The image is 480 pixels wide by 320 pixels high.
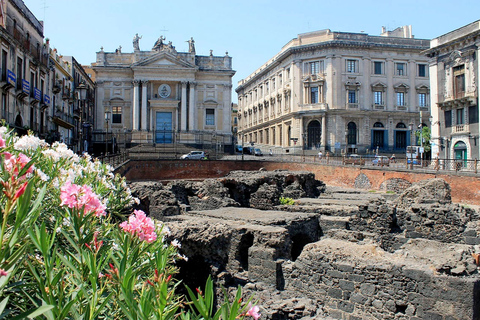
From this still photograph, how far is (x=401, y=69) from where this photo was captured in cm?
5053

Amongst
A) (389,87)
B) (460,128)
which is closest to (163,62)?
(389,87)

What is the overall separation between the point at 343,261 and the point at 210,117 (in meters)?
41.4

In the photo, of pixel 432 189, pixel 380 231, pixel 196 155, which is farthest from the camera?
pixel 196 155

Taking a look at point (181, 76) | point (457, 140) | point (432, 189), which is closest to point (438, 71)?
point (457, 140)

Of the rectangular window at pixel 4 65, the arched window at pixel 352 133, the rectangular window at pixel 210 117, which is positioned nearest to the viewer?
the rectangular window at pixel 4 65

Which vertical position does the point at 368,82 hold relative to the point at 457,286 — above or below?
above

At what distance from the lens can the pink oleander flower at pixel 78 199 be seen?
3556mm

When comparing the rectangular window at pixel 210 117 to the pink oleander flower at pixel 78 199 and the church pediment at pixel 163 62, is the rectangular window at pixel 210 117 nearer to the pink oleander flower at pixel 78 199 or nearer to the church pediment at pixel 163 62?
the church pediment at pixel 163 62

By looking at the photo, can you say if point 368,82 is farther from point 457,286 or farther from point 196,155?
point 457,286

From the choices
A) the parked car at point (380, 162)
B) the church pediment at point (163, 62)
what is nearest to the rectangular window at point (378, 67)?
the church pediment at point (163, 62)

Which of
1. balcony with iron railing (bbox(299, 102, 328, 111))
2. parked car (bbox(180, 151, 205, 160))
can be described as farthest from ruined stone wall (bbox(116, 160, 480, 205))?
balcony with iron railing (bbox(299, 102, 328, 111))

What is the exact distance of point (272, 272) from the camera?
840 cm

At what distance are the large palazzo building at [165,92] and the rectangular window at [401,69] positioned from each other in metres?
19.7

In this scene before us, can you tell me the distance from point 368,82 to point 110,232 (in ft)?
161
